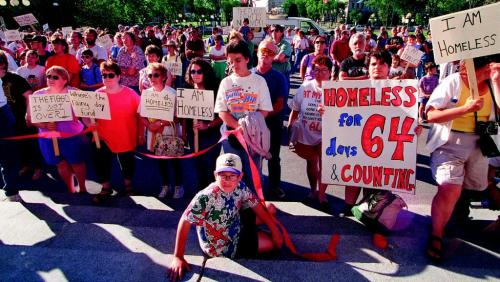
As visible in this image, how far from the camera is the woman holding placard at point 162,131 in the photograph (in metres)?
4.27

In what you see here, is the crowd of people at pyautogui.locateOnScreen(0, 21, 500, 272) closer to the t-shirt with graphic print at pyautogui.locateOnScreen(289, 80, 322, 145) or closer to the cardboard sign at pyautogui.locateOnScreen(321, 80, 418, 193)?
the t-shirt with graphic print at pyautogui.locateOnScreen(289, 80, 322, 145)

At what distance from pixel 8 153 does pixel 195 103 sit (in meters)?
2.23

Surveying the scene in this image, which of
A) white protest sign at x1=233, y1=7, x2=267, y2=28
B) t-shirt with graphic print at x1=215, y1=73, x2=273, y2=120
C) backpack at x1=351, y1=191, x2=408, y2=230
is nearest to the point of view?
backpack at x1=351, y1=191, x2=408, y2=230

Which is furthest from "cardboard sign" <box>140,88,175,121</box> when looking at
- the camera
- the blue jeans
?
the camera

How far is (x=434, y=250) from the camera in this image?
116 inches

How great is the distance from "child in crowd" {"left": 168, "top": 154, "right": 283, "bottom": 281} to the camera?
1.80 meters

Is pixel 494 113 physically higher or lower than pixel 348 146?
higher

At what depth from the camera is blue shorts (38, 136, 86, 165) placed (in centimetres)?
438

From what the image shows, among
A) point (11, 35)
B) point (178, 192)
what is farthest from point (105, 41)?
point (178, 192)

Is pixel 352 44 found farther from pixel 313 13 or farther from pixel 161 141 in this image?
pixel 313 13

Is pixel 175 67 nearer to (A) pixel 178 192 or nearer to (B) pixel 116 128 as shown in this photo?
(B) pixel 116 128

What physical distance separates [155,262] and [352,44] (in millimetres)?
3918

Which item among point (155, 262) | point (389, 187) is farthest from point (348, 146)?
point (155, 262)

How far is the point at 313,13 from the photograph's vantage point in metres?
87.4
